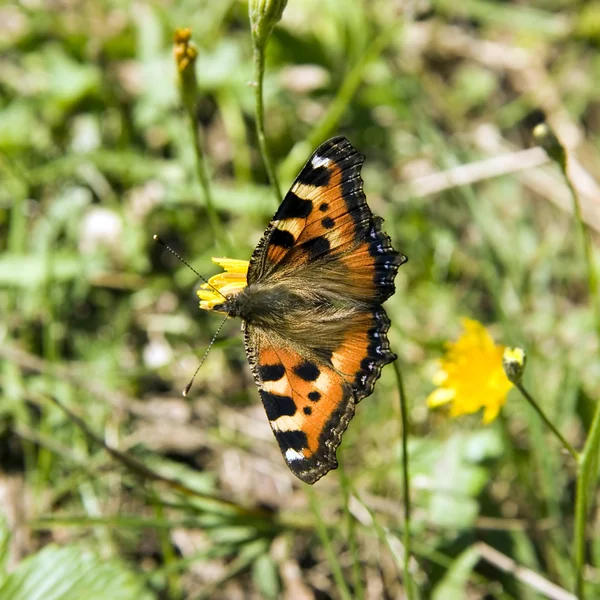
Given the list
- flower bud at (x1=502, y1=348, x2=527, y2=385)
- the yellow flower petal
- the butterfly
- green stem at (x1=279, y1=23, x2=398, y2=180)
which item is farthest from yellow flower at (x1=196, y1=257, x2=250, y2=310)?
green stem at (x1=279, y1=23, x2=398, y2=180)

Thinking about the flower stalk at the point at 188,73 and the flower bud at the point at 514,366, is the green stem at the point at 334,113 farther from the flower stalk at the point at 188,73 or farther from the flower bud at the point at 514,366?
the flower bud at the point at 514,366

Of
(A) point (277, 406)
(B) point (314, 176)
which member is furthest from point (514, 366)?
(B) point (314, 176)

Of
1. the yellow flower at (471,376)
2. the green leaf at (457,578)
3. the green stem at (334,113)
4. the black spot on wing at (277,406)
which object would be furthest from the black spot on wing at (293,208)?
the green leaf at (457,578)

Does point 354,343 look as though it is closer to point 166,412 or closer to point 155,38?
point 166,412

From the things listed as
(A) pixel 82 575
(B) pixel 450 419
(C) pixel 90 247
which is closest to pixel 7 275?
(C) pixel 90 247

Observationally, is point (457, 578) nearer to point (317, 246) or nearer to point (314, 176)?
point (317, 246)
